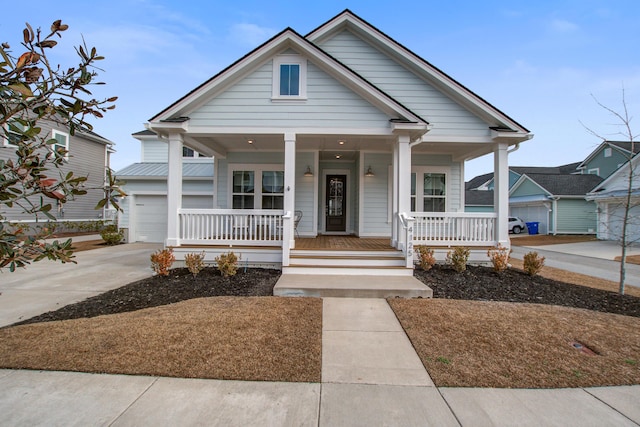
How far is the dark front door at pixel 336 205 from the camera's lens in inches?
444

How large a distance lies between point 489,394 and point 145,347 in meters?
3.72

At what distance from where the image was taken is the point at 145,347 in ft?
11.9

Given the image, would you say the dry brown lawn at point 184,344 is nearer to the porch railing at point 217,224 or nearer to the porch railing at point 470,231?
the porch railing at point 217,224

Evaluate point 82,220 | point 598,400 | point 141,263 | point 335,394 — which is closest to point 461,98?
point 598,400

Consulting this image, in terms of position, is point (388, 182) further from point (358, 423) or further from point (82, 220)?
point (82, 220)

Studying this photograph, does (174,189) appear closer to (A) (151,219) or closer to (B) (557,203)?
(A) (151,219)

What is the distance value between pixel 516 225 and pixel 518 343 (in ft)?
81.7

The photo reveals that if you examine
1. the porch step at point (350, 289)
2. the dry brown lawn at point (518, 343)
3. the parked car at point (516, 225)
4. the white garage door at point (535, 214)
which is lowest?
the dry brown lawn at point (518, 343)

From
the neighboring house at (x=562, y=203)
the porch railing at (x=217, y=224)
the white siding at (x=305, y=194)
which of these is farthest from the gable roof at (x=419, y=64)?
the neighboring house at (x=562, y=203)

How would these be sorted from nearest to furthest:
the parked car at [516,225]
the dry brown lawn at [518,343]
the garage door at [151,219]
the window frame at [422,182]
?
1. the dry brown lawn at [518,343]
2. the window frame at [422,182]
3. the garage door at [151,219]
4. the parked car at [516,225]

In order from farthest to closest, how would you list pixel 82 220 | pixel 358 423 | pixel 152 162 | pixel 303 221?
pixel 82 220
pixel 152 162
pixel 303 221
pixel 358 423

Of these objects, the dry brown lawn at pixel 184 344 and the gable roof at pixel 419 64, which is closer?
the dry brown lawn at pixel 184 344

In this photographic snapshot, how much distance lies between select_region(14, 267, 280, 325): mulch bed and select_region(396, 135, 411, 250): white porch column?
3514 mm

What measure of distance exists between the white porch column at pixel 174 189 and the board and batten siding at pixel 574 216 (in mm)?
25704
